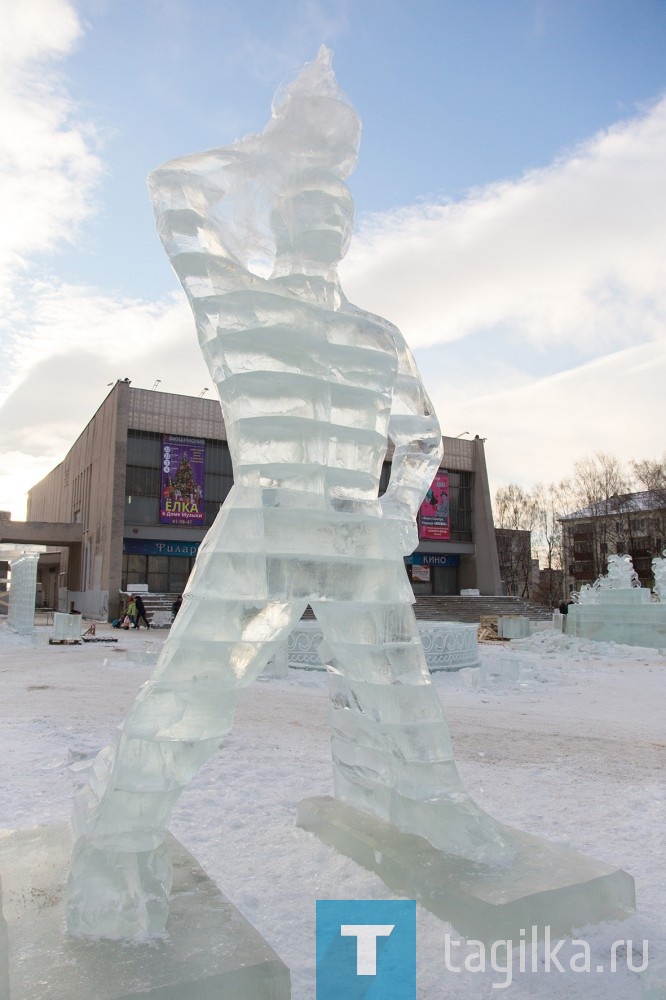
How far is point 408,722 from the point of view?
108 inches

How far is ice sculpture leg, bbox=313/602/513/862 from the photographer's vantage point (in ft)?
8.95

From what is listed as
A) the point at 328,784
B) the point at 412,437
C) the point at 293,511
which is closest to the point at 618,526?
the point at 328,784

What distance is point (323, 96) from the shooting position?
293 cm

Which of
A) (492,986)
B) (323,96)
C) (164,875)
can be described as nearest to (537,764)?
(492,986)

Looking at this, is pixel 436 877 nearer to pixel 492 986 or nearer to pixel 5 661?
pixel 492 986

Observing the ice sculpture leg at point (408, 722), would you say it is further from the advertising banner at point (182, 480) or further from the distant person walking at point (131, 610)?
the advertising banner at point (182, 480)

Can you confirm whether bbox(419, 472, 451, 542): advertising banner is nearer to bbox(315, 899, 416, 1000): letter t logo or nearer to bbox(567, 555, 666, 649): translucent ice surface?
bbox(567, 555, 666, 649): translucent ice surface

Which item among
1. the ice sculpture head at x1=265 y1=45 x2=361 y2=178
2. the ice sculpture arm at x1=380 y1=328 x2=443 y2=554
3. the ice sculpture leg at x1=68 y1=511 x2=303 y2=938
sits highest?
the ice sculpture head at x1=265 y1=45 x2=361 y2=178

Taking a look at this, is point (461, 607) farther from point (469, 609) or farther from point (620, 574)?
point (620, 574)

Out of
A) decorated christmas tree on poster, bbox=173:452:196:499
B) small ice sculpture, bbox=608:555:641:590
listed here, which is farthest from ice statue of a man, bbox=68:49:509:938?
decorated christmas tree on poster, bbox=173:452:196:499

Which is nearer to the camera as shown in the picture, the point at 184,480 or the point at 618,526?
the point at 184,480

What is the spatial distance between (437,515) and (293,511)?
3526 centimetres

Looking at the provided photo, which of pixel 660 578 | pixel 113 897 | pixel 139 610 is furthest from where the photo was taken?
pixel 139 610

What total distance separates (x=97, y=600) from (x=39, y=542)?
22.8 ft
